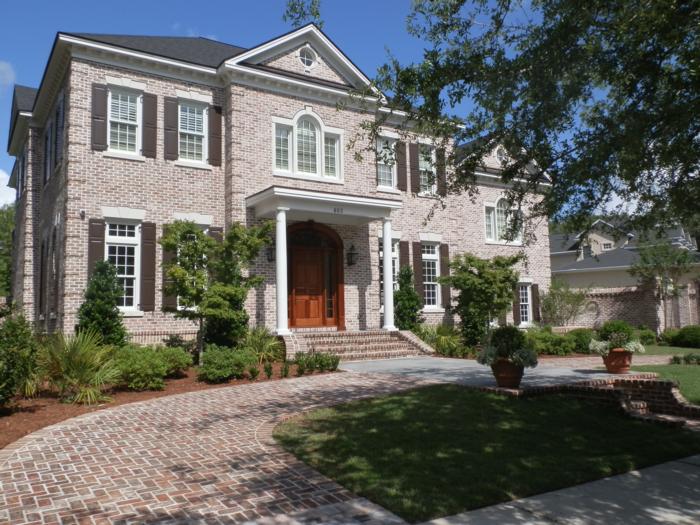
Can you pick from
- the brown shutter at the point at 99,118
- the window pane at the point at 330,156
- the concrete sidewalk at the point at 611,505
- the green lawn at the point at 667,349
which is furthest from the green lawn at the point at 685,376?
the brown shutter at the point at 99,118

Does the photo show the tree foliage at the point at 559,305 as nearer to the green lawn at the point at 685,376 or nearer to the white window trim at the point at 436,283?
the white window trim at the point at 436,283

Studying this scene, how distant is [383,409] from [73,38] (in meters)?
13.1

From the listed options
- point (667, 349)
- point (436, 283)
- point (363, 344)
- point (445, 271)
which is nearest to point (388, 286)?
point (363, 344)

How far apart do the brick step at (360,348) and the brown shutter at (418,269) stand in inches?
142

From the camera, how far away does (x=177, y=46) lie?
18.7 metres

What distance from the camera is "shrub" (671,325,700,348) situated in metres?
23.0

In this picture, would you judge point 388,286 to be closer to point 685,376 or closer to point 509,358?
point 509,358

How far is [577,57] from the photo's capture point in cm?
711

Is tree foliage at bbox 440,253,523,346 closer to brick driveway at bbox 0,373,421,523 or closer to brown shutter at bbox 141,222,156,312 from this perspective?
brown shutter at bbox 141,222,156,312

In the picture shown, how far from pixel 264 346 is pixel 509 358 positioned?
23.4 ft

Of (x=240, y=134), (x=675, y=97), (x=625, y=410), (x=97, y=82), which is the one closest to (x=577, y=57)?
(x=675, y=97)

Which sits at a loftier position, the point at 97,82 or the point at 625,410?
Result: the point at 97,82

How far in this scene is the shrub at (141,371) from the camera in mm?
10930

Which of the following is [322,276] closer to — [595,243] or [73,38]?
[73,38]
